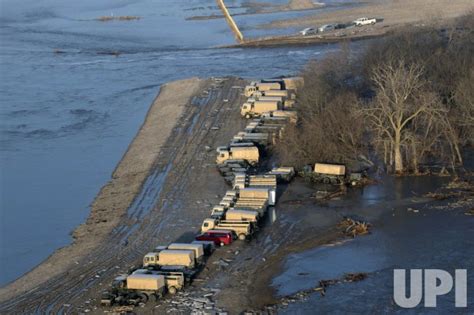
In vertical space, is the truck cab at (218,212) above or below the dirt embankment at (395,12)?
below

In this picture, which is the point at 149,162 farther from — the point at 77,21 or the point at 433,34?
the point at 77,21

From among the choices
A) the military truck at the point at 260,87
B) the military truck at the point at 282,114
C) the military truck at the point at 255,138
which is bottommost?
the military truck at the point at 255,138

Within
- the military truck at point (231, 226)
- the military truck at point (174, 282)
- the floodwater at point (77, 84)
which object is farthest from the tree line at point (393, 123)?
the military truck at point (174, 282)

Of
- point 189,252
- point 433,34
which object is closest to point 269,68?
point 433,34

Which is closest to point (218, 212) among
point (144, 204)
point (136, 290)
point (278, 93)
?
point (144, 204)

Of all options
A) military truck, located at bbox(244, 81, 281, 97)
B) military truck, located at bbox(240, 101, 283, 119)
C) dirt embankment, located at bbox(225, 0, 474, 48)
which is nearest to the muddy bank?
military truck, located at bbox(240, 101, 283, 119)

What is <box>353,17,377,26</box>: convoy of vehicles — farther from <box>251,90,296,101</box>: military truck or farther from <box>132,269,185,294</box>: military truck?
<box>132,269,185,294</box>: military truck

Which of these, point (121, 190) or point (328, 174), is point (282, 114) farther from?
point (121, 190)

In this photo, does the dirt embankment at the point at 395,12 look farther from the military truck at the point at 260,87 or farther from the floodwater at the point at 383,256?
the floodwater at the point at 383,256
